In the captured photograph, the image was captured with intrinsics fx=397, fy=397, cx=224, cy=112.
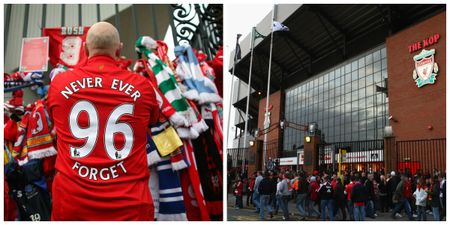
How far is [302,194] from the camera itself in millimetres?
8570

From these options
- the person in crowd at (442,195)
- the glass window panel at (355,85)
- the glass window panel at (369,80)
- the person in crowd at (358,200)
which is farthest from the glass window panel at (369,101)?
the person in crowd at (358,200)

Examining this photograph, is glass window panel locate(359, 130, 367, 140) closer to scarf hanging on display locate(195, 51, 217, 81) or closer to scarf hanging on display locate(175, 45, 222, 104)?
scarf hanging on display locate(195, 51, 217, 81)

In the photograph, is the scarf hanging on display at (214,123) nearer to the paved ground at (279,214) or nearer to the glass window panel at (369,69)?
the paved ground at (279,214)

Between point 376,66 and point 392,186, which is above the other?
point 376,66

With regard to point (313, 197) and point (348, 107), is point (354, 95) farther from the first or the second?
point (313, 197)

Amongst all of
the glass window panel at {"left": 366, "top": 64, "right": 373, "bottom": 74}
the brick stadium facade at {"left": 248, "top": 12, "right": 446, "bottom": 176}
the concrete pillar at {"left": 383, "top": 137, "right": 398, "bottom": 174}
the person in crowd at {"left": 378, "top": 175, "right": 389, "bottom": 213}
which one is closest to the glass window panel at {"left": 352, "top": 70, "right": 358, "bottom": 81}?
the glass window panel at {"left": 366, "top": 64, "right": 373, "bottom": 74}

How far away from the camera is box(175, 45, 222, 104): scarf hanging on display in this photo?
3.89m

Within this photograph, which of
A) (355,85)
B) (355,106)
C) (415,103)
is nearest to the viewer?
(415,103)

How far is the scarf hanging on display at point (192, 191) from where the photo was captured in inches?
144

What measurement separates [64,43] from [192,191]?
2673 mm

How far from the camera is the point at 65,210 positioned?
1.89 m

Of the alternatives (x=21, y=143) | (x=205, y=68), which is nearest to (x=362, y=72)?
(x=205, y=68)

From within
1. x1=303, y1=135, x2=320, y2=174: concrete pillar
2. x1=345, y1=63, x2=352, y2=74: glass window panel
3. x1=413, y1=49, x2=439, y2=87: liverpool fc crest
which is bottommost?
x1=303, y1=135, x2=320, y2=174: concrete pillar

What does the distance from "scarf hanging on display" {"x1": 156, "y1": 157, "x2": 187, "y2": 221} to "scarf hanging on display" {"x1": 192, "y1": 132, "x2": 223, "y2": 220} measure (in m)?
0.39
